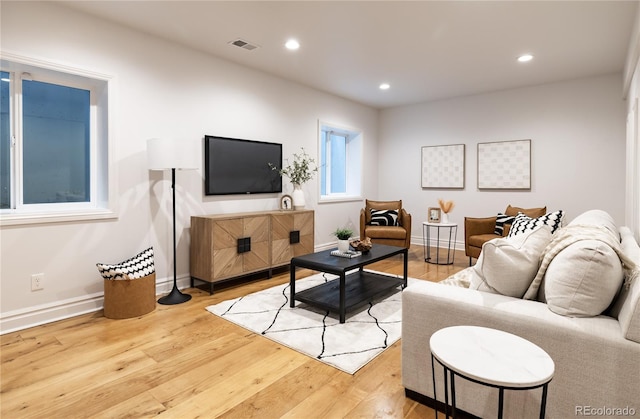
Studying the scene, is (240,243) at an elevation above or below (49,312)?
above

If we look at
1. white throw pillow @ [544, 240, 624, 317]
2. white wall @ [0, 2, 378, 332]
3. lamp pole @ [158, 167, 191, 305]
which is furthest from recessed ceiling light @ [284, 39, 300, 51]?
white throw pillow @ [544, 240, 624, 317]

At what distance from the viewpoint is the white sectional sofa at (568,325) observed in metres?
1.27

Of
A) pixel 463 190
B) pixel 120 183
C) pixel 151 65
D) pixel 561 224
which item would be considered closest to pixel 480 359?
pixel 561 224

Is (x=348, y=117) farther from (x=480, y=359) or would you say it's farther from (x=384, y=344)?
(x=480, y=359)

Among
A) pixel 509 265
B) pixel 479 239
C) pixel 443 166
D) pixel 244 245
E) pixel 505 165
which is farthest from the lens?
pixel 443 166

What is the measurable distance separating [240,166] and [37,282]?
2.25 meters

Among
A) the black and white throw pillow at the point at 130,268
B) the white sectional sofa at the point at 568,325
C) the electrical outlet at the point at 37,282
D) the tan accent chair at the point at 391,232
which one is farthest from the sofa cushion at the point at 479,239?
the electrical outlet at the point at 37,282

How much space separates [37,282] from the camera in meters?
2.82

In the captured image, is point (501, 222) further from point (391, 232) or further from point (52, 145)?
point (52, 145)

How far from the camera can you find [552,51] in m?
3.89

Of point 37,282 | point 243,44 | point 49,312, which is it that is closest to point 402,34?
point 243,44

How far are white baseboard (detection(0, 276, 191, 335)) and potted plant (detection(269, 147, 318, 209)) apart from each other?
2.45m

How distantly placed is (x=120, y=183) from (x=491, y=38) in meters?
3.85

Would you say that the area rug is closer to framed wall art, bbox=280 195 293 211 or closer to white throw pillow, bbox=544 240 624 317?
white throw pillow, bbox=544 240 624 317
